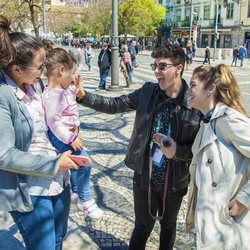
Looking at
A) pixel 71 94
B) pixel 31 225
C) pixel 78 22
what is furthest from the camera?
pixel 78 22

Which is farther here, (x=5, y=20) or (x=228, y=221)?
(x=228, y=221)

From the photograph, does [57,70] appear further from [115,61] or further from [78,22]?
[78,22]

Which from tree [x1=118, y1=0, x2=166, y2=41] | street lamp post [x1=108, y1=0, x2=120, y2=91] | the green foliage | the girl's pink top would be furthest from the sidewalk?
the green foliage

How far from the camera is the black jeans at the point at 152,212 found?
251cm

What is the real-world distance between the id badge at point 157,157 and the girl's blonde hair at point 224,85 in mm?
592

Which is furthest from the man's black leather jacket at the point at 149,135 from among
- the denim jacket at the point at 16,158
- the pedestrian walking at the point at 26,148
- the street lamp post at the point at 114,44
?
the street lamp post at the point at 114,44

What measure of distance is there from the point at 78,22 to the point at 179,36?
23050mm

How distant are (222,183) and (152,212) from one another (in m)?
0.78

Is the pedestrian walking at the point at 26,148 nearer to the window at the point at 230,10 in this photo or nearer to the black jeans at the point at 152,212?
the black jeans at the point at 152,212

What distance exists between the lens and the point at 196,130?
2.38 m

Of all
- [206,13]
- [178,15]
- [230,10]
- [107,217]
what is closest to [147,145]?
[107,217]

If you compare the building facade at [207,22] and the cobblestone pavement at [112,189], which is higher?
the building facade at [207,22]

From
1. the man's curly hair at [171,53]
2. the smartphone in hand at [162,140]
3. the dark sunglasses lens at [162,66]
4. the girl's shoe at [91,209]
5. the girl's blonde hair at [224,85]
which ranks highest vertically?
the man's curly hair at [171,53]

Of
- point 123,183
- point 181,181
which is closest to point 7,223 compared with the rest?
point 123,183
